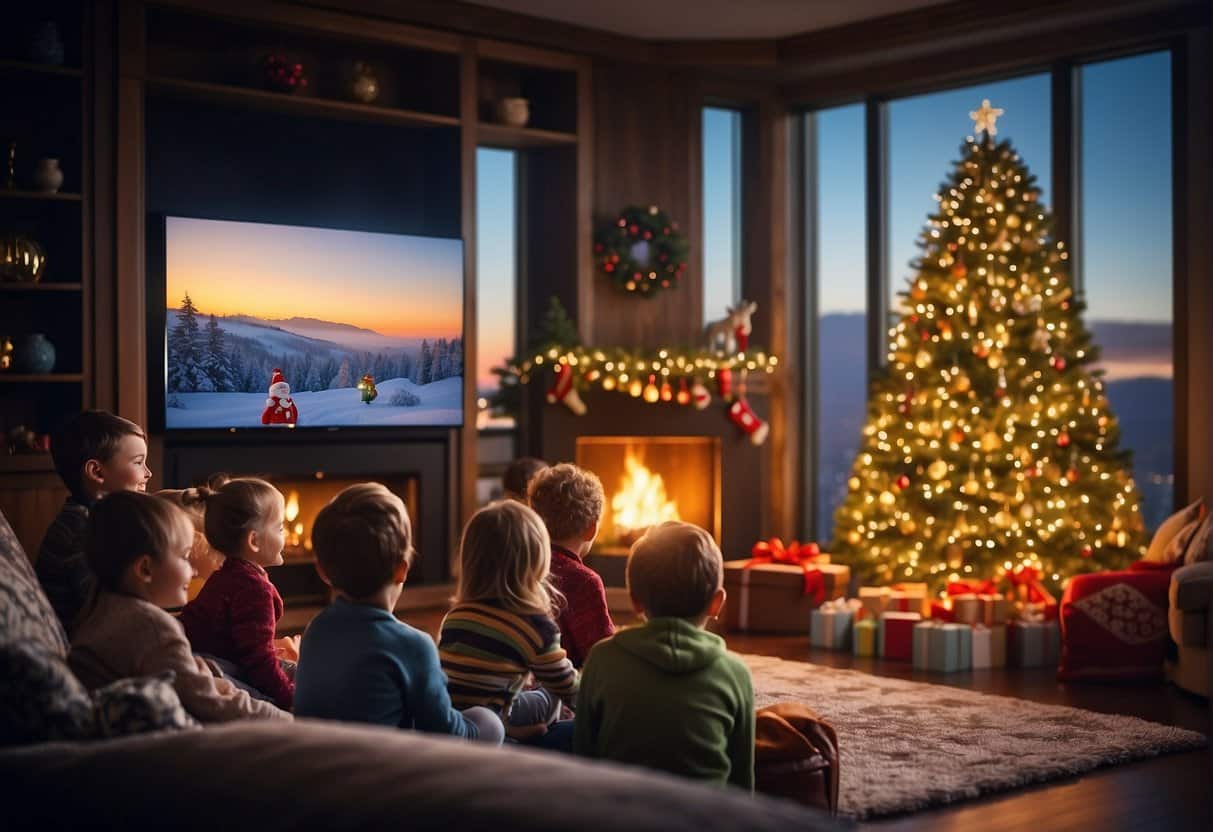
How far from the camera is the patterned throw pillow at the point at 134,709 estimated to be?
1.81 m

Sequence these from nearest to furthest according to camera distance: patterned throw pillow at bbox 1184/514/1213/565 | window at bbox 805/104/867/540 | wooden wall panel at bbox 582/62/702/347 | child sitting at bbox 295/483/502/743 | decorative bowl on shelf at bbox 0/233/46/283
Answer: child sitting at bbox 295/483/502/743, patterned throw pillow at bbox 1184/514/1213/565, decorative bowl on shelf at bbox 0/233/46/283, wooden wall panel at bbox 582/62/702/347, window at bbox 805/104/867/540

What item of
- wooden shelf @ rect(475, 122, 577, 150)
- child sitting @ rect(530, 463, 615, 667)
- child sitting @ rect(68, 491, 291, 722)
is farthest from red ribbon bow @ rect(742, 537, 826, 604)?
child sitting @ rect(68, 491, 291, 722)

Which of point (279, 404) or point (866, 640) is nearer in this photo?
point (866, 640)

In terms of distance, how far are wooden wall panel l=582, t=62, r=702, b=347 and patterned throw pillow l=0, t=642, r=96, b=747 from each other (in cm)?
563

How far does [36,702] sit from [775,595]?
15.7ft

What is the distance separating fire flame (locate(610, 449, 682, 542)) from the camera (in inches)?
291

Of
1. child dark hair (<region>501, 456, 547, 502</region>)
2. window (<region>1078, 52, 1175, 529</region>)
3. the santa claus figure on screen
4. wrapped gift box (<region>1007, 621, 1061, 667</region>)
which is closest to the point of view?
child dark hair (<region>501, 456, 547, 502</region>)

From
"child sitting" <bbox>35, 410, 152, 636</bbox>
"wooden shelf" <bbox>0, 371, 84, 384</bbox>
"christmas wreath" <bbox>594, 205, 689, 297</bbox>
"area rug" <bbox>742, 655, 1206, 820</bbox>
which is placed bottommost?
"area rug" <bbox>742, 655, 1206, 820</bbox>

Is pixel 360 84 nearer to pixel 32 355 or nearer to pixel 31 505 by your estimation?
pixel 32 355

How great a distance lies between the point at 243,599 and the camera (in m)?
3.10

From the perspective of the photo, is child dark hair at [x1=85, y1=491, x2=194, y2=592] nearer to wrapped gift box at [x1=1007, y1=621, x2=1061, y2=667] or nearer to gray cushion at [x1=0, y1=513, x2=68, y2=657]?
gray cushion at [x1=0, y1=513, x2=68, y2=657]

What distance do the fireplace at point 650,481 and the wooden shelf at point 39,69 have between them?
2840 mm

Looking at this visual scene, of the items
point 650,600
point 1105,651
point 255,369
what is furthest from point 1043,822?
point 255,369

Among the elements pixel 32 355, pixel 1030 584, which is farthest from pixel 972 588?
pixel 32 355
